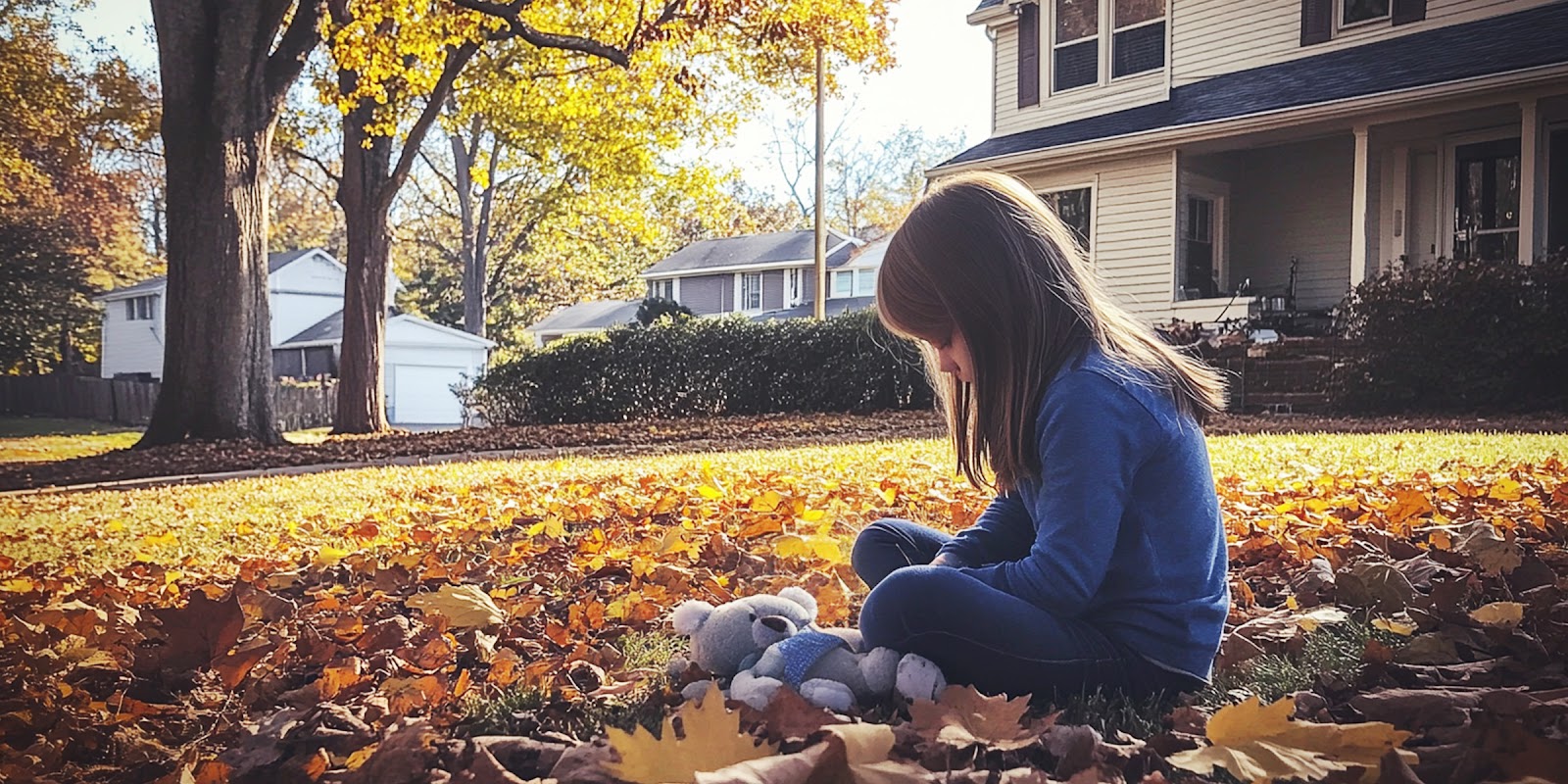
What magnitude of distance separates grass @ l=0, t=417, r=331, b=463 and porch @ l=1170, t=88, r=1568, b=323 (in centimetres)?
1058

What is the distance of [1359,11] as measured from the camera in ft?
40.1

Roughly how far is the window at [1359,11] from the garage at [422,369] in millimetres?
23633

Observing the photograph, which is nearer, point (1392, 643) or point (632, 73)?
point (1392, 643)

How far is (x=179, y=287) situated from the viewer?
Result: 9.83m

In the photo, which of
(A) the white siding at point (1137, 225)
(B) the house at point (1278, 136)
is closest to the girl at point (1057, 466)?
(B) the house at point (1278, 136)

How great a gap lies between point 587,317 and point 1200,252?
29.3m

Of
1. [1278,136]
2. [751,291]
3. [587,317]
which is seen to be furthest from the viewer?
[587,317]

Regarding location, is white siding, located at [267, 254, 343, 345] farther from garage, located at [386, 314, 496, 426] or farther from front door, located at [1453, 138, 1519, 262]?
front door, located at [1453, 138, 1519, 262]

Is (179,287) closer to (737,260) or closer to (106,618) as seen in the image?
(106,618)

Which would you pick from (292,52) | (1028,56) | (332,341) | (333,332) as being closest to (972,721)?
(292,52)

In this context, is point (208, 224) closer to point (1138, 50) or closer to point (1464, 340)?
point (1464, 340)

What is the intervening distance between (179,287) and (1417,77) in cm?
1205

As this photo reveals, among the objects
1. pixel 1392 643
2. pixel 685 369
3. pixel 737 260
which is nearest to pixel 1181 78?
pixel 685 369

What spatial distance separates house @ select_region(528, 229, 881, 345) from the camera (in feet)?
108
